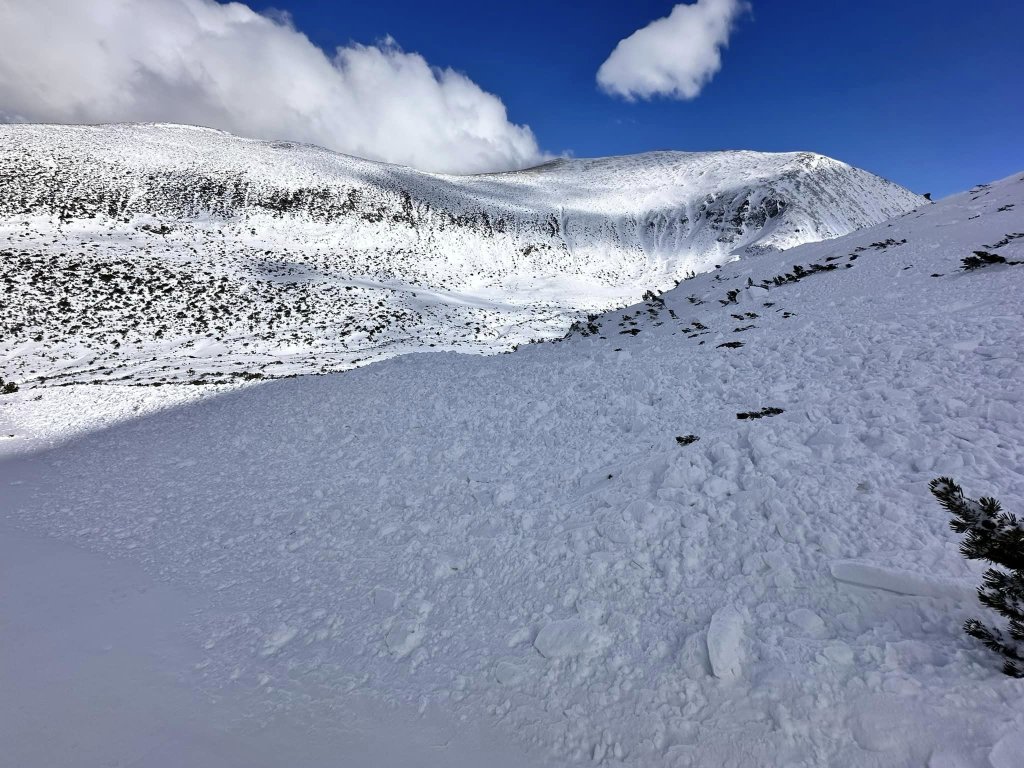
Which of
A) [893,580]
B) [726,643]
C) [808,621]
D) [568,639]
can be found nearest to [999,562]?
[893,580]

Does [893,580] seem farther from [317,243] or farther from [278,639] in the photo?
[317,243]

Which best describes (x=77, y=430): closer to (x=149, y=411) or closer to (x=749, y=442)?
(x=149, y=411)

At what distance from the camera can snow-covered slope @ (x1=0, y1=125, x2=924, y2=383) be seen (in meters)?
28.7

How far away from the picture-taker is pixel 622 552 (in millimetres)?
4910

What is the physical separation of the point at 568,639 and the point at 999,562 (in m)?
3.05

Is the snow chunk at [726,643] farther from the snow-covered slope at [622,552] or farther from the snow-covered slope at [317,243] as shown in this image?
the snow-covered slope at [317,243]

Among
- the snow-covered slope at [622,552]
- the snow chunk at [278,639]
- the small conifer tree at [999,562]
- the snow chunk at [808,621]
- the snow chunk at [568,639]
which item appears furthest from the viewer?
the snow chunk at [278,639]

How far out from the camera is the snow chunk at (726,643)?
3473mm

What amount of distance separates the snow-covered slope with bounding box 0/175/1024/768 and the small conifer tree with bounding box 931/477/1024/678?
0.14 meters

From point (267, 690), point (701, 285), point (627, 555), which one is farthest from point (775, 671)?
point (701, 285)

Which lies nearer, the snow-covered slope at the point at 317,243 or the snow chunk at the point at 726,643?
the snow chunk at the point at 726,643

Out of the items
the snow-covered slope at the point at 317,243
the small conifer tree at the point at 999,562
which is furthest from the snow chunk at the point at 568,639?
the snow-covered slope at the point at 317,243

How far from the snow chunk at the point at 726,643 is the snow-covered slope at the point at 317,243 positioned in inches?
899

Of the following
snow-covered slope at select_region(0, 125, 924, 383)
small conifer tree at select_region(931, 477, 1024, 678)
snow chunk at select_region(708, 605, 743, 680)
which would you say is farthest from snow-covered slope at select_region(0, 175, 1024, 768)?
snow-covered slope at select_region(0, 125, 924, 383)
